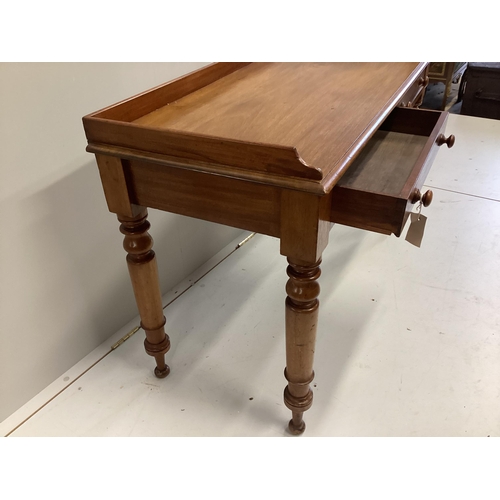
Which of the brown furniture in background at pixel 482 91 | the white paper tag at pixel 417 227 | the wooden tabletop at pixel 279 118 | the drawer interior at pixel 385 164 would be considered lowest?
the brown furniture in background at pixel 482 91

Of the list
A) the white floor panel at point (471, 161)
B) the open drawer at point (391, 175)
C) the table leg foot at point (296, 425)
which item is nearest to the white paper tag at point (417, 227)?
the open drawer at point (391, 175)

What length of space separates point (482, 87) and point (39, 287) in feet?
8.69

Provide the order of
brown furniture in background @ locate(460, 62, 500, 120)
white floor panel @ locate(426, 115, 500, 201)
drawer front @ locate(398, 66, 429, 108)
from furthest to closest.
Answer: brown furniture in background @ locate(460, 62, 500, 120)
white floor panel @ locate(426, 115, 500, 201)
drawer front @ locate(398, 66, 429, 108)

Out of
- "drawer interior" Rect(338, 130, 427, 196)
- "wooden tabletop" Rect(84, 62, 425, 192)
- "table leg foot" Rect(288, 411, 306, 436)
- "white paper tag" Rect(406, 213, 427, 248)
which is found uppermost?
"wooden tabletop" Rect(84, 62, 425, 192)

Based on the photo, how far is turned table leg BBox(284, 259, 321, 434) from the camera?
81 centimetres

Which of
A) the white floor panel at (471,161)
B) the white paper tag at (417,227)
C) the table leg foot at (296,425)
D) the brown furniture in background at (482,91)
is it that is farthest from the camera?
the brown furniture in background at (482,91)

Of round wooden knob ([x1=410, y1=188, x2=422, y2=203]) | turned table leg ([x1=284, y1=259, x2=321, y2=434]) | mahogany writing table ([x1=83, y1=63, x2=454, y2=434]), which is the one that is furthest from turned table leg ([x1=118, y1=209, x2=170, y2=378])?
round wooden knob ([x1=410, y1=188, x2=422, y2=203])

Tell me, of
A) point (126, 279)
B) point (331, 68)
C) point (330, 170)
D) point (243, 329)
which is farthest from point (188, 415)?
point (331, 68)

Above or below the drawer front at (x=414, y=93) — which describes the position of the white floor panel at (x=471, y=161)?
below

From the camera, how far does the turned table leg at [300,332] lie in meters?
0.81

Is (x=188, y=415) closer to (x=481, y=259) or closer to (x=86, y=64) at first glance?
(x=86, y=64)

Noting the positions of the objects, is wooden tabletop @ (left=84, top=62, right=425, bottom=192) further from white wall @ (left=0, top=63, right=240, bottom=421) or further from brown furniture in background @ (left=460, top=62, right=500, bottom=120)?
brown furniture in background @ (left=460, top=62, right=500, bottom=120)

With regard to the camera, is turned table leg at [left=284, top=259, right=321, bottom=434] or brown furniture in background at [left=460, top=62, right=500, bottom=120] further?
brown furniture in background at [left=460, top=62, right=500, bottom=120]

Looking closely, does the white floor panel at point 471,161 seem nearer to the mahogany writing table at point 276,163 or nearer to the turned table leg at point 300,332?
the mahogany writing table at point 276,163
